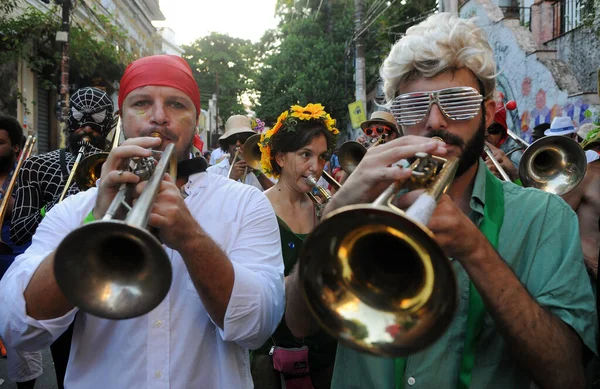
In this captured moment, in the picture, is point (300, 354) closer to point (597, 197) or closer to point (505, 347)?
point (505, 347)

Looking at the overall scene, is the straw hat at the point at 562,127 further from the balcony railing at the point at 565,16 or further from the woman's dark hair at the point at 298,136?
the balcony railing at the point at 565,16

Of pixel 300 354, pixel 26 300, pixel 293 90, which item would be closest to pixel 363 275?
pixel 26 300

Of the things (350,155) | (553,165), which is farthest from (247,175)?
(553,165)

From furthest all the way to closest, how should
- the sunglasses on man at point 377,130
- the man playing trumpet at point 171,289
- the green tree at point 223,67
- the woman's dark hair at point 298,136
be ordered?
the green tree at point 223,67 → the sunglasses on man at point 377,130 → the woman's dark hair at point 298,136 → the man playing trumpet at point 171,289

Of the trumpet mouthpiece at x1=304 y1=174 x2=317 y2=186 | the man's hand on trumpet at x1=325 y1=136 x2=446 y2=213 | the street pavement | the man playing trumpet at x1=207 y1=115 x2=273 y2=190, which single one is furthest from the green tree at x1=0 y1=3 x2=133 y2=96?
the man's hand on trumpet at x1=325 y1=136 x2=446 y2=213

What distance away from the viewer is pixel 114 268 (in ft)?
5.53

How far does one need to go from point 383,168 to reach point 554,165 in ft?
12.8

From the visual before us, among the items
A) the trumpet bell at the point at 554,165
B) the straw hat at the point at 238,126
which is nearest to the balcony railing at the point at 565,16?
the straw hat at the point at 238,126

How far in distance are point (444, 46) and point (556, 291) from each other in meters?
0.92

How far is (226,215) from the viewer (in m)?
2.27

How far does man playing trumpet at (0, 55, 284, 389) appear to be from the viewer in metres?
1.89

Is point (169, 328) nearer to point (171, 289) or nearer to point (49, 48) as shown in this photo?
point (171, 289)

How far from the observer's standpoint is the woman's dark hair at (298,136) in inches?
174

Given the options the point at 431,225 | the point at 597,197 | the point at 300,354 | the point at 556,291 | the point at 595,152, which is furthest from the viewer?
the point at 595,152
